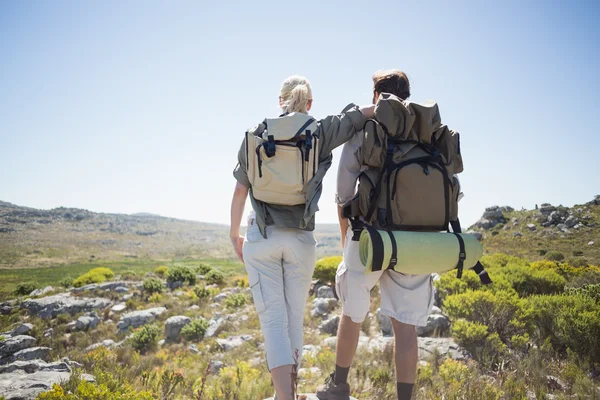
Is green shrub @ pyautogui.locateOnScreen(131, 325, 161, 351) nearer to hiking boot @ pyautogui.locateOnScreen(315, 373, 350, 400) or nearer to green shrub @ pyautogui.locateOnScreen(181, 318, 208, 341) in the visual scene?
green shrub @ pyautogui.locateOnScreen(181, 318, 208, 341)

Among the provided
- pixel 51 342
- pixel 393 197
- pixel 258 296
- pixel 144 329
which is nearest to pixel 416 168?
pixel 393 197

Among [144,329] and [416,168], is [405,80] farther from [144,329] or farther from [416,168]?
[144,329]

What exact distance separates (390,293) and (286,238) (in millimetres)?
847

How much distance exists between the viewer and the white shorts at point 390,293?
2.04 metres

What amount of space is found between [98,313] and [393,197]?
45.9ft

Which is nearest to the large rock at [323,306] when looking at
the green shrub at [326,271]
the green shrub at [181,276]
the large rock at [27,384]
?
the green shrub at [326,271]

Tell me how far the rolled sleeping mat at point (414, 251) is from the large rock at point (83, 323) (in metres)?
12.3

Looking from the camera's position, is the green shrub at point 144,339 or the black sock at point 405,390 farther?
the green shrub at point 144,339

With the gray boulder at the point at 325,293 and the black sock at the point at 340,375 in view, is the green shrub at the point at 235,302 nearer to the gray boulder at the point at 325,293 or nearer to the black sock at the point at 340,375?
the gray boulder at the point at 325,293

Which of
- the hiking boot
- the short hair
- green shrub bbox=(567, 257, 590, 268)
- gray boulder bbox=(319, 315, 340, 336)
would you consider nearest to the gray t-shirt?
the short hair

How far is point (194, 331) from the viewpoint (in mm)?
8414

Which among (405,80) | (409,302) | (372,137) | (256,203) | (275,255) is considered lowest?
(409,302)

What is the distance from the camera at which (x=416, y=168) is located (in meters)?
1.91

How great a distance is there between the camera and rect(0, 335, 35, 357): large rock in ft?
23.8
